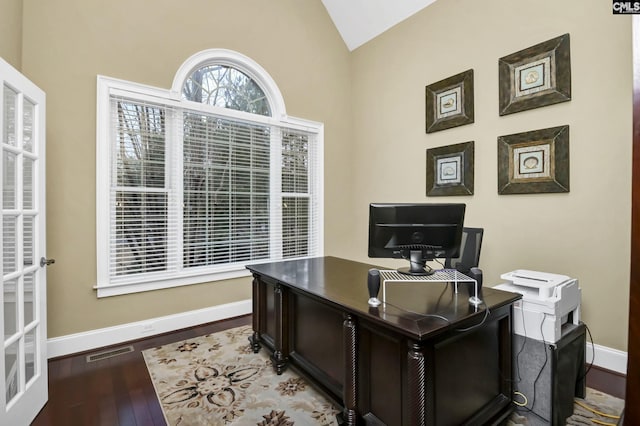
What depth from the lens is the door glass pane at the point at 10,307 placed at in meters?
1.66

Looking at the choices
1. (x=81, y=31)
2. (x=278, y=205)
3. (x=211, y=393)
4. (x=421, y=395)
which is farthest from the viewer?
(x=278, y=205)

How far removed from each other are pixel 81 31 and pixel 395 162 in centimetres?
349

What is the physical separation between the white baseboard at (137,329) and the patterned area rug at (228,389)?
1.07 ft

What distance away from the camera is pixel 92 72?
273 centimetres

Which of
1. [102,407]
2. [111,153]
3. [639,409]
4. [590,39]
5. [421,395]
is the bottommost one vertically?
[102,407]

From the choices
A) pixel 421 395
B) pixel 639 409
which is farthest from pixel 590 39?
pixel 421 395

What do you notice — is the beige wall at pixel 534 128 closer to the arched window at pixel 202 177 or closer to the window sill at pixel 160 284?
the arched window at pixel 202 177

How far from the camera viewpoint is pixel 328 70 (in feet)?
14.5

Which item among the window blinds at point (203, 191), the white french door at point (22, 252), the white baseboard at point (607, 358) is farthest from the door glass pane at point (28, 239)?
the white baseboard at point (607, 358)

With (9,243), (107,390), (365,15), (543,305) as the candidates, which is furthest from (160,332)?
(365,15)

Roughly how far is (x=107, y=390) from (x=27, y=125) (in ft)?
5.98

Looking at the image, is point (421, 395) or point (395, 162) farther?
point (395, 162)

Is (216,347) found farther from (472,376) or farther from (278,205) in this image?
(472,376)
